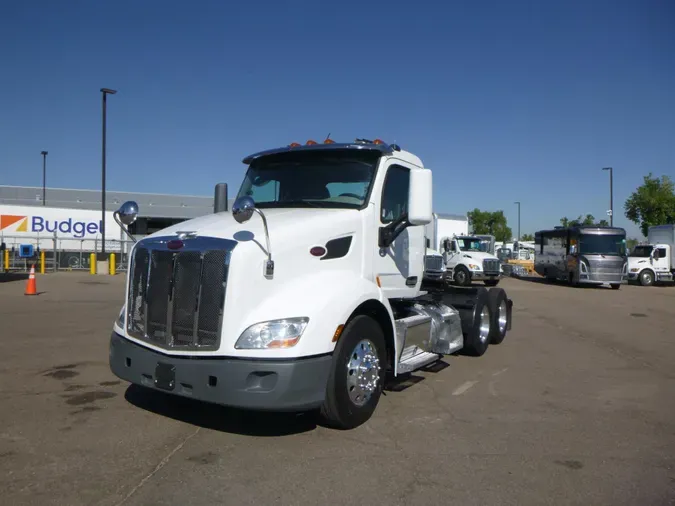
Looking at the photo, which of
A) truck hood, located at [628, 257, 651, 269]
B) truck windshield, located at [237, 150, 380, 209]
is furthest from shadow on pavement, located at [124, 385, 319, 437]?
truck hood, located at [628, 257, 651, 269]

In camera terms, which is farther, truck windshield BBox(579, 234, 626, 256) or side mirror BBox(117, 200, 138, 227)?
truck windshield BBox(579, 234, 626, 256)

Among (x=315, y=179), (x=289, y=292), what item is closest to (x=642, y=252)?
(x=315, y=179)

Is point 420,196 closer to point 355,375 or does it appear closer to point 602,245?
point 355,375

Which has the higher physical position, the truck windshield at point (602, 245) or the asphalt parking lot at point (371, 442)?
the truck windshield at point (602, 245)

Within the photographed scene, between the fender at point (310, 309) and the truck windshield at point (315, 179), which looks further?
the truck windshield at point (315, 179)

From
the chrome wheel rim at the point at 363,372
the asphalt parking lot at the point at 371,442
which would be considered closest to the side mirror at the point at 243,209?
the chrome wheel rim at the point at 363,372

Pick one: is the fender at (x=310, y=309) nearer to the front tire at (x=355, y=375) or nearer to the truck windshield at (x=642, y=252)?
the front tire at (x=355, y=375)

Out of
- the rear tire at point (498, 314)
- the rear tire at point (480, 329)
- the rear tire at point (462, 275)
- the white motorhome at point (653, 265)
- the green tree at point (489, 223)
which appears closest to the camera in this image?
the rear tire at point (480, 329)

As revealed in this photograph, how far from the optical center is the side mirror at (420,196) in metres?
5.55

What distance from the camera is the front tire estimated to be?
15.5 ft

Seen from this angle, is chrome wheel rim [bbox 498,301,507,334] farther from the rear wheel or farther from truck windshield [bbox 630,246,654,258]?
truck windshield [bbox 630,246,654,258]

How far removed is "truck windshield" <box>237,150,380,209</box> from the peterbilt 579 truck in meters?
0.01

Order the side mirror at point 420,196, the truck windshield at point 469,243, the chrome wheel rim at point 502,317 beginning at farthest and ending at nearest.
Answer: the truck windshield at point 469,243, the chrome wheel rim at point 502,317, the side mirror at point 420,196

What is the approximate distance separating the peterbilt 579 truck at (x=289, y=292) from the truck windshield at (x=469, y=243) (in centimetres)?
1933
